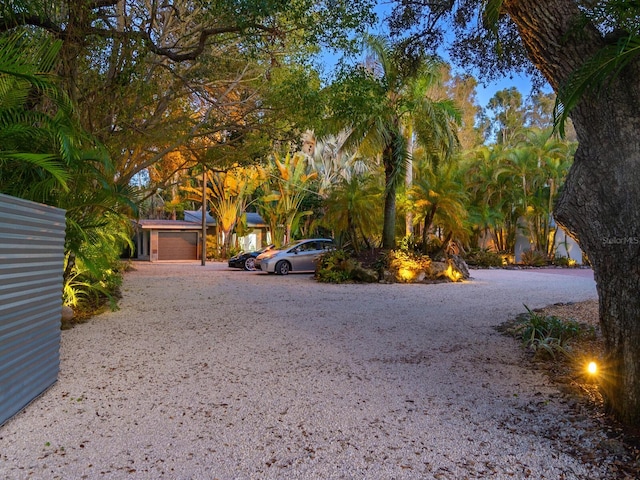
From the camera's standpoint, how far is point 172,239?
1313 inches

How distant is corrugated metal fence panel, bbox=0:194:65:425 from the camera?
3.67m

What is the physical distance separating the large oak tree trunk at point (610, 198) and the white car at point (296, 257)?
53.2 ft

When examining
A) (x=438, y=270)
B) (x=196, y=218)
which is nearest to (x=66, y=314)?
(x=438, y=270)

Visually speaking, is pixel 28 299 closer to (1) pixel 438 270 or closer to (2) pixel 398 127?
(1) pixel 438 270

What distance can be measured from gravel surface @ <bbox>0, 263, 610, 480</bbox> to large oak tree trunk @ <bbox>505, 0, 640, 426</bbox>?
1.77 ft

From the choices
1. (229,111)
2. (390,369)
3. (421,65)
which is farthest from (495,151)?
(390,369)

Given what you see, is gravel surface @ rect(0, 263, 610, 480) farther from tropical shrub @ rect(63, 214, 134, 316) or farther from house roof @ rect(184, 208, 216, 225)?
house roof @ rect(184, 208, 216, 225)

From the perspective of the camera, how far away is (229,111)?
14945mm

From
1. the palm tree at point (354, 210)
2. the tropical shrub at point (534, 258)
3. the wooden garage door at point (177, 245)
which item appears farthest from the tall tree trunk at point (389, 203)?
the wooden garage door at point (177, 245)

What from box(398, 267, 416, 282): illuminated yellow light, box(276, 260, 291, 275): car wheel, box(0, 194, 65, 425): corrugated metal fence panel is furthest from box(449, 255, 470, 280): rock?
box(0, 194, 65, 425): corrugated metal fence panel

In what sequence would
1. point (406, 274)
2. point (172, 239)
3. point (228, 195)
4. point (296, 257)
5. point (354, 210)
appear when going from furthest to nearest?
point (172, 239) → point (228, 195) → point (296, 257) → point (354, 210) → point (406, 274)

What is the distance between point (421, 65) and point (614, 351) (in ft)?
23.9

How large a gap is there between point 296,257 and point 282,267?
730 millimetres

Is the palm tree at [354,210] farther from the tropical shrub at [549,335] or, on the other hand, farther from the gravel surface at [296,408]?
the tropical shrub at [549,335]
